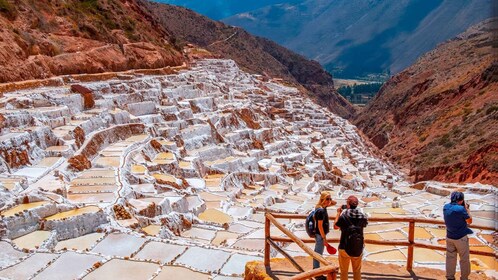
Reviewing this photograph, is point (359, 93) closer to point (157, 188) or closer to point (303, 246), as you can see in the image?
point (157, 188)

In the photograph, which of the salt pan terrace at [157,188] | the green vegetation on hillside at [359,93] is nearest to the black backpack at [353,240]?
the salt pan terrace at [157,188]

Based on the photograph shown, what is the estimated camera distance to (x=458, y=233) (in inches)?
230

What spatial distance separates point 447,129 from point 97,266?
38.2 metres

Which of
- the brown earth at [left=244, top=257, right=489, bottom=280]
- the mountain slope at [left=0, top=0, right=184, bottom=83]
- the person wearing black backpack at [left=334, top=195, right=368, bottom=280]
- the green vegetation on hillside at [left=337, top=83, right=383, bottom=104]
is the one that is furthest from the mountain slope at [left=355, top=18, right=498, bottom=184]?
the green vegetation on hillside at [left=337, top=83, right=383, bottom=104]

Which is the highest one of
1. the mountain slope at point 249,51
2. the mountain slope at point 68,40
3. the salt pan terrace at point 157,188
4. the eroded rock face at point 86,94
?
the mountain slope at point 249,51

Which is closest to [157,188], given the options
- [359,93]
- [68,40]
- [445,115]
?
[68,40]

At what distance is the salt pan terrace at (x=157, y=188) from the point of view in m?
7.71

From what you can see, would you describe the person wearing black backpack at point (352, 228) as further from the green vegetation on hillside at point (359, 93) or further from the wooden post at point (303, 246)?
the green vegetation on hillside at point (359, 93)

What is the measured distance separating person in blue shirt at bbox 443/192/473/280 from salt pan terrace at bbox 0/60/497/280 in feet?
6.61

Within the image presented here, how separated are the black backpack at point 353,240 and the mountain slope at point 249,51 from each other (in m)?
64.2

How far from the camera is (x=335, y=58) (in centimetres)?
19925

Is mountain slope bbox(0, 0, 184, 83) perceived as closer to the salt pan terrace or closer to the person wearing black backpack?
the salt pan terrace

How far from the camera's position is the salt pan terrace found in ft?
25.3

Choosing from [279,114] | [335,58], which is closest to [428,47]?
[335,58]
